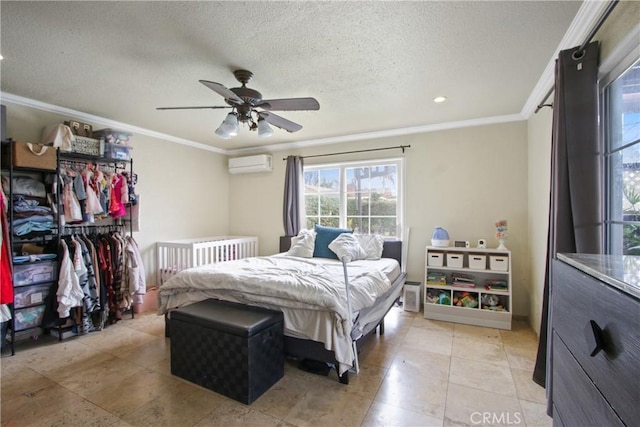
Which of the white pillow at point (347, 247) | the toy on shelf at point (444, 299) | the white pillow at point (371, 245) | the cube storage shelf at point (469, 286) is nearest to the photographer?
the cube storage shelf at point (469, 286)

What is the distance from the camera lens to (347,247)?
3.67 meters

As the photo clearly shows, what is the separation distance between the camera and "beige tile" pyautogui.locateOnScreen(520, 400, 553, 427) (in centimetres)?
173

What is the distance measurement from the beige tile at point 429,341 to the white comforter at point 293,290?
1.88ft

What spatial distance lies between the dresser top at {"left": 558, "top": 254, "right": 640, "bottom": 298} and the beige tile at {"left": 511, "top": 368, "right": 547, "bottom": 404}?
4.99 ft

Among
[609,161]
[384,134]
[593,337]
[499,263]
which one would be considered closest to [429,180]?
[384,134]

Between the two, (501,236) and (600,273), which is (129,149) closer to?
(600,273)

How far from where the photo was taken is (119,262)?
3312 millimetres

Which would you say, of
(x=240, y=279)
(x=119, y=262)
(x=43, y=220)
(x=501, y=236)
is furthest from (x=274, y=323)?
(x=501, y=236)

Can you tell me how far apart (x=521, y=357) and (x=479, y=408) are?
38.2 inches

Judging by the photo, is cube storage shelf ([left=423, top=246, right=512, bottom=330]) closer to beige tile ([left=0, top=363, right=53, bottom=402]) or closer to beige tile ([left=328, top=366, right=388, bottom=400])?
beige tile ([left=328, top=366, right=388, bottom=400])

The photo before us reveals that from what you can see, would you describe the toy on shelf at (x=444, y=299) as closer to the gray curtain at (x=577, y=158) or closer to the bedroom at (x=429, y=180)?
the bedroom at (x=429, y=180)

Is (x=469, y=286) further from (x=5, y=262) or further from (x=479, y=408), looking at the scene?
(x=5, y=262)

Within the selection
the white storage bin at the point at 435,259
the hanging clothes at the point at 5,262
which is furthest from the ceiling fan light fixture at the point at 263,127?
the white storage bin at the point at 435,259

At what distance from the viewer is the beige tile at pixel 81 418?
174 cm
